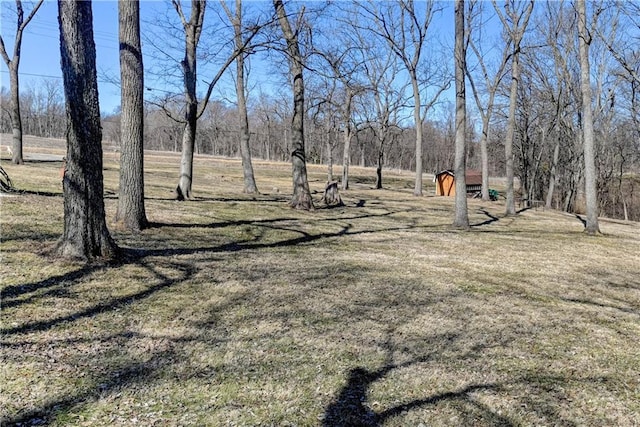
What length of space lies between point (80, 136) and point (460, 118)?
374 inches

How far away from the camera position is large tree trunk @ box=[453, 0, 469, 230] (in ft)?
38.4

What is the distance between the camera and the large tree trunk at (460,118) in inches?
460

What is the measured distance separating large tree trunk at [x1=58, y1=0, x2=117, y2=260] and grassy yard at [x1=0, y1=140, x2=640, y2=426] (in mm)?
373

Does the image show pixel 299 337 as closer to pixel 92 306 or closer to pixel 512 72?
pixel 92 306

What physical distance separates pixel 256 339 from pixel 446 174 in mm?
27598

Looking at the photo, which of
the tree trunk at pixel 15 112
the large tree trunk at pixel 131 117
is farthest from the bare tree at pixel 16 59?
the large tree trunk at pixel 131 117

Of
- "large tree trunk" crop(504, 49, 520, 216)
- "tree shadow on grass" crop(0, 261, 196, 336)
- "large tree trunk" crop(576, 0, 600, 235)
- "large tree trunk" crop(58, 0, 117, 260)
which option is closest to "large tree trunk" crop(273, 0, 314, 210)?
"tree shadow on grass" crop(0, 261, 196, 336)

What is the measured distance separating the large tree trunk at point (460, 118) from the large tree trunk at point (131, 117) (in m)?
7.90

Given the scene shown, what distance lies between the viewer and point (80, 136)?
5152mm

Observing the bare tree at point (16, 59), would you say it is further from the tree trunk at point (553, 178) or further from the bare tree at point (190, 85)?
the tree trunk at point (553, 178)

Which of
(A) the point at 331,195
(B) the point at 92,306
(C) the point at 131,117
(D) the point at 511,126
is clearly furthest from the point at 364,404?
(D) the point at 511,126

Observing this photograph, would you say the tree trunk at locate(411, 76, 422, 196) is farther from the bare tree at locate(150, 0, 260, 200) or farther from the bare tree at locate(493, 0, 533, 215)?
the bare tree at locate(150, 0, 260, 200)

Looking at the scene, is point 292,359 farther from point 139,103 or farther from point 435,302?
point 139,103

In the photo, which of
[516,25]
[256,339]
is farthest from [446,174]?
[256,339]
